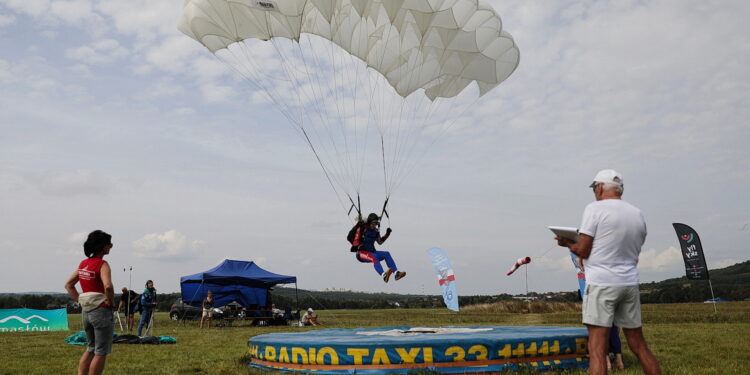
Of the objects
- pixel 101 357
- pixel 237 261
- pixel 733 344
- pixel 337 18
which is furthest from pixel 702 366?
pixel 237 261

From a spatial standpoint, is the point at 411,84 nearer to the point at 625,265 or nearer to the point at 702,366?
the point at 702,366

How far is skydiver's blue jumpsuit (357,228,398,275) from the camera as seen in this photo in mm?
8969

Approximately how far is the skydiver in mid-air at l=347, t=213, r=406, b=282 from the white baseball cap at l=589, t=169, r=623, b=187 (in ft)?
18.1

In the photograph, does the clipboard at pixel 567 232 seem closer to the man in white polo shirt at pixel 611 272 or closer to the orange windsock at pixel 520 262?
the man in white polo shirt at pixel 611 272

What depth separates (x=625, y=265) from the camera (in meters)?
3.53

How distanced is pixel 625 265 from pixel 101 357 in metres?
4.07

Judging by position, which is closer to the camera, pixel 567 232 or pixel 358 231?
pixel 567 232

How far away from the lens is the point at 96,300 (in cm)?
446

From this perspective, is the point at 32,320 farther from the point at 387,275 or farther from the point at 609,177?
the point at 609,177

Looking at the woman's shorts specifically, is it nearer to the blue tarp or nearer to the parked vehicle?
the blue tarp

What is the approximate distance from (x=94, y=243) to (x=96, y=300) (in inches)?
18.4

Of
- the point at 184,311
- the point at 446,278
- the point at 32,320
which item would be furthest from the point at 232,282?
the point at 446,278

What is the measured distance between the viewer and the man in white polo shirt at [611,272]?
3.50 meters

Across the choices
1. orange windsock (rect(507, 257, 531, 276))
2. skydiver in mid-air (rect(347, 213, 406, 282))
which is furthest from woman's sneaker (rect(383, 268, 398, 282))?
orange windsock (rect(507, 257, 531, 276))
